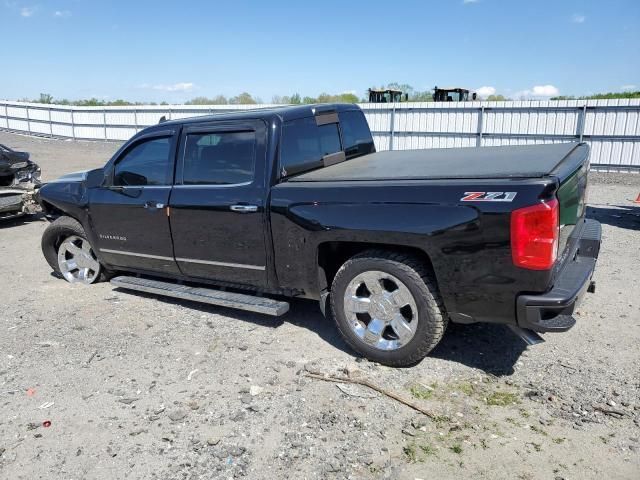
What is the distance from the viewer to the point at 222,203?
4.20 m

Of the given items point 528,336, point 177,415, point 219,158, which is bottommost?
point 177,415

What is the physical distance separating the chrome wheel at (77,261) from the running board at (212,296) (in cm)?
71

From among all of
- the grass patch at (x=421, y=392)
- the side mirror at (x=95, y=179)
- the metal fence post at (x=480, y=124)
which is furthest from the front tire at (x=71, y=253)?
the metal fence post at (x=480, y=124)

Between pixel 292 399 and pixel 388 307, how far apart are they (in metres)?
0.92

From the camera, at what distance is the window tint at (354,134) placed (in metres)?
5.05

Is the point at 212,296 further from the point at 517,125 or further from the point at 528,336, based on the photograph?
the point at 517,125

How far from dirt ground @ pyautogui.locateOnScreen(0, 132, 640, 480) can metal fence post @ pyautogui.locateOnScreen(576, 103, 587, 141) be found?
11666 millimetres

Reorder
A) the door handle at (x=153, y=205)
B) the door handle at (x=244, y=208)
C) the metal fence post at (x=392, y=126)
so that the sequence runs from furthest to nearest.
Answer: the metal fence post at (x=392, y=126)
the door handle at (x=153, y=205)
the door handle at (x=244, y=208)

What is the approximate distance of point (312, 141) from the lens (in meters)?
4.47

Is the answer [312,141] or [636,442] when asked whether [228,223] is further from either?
[636,442]

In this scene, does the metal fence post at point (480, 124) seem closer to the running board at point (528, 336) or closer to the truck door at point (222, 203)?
the truck door at point (222, 203)

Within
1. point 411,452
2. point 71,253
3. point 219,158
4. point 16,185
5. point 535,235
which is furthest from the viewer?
point 16,185

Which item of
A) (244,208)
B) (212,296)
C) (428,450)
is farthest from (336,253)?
(428,450)

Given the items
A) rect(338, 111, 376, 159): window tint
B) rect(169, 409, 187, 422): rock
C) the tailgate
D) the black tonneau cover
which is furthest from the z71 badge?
rect(169, 409, 187, 422): rock
